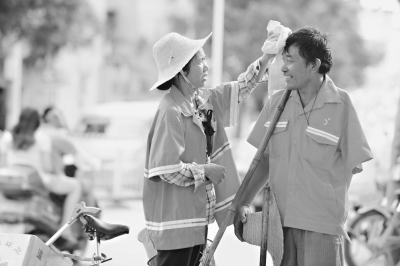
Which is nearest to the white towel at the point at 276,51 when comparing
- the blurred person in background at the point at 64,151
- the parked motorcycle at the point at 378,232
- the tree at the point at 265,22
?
the parked motorcycle at the point at 378,232

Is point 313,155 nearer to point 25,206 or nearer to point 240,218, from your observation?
point 240,218

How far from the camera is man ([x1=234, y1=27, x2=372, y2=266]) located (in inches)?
129

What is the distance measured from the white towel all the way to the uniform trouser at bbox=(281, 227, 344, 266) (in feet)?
2.43

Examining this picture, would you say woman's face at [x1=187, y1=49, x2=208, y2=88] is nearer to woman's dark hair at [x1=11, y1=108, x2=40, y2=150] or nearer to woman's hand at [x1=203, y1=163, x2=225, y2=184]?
woman's hand at [x1=203, y1=163, x2=225, y2=184]

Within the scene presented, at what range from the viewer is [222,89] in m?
3.79

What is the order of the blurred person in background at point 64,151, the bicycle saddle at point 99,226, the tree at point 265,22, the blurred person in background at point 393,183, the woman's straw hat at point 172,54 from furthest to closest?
the tree at point 265,22 < the blurred person in background at point 64,151 < the blurred person in background at point 393,183 < the bicycle saddle at point 99,226 < the woman's straw hat at point 172,54

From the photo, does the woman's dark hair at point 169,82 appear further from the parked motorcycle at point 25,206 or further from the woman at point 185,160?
the parked motorcycle at point 25,206

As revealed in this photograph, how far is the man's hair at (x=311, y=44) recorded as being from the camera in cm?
331

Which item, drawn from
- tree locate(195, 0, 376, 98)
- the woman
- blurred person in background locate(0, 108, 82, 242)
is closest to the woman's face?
the woman

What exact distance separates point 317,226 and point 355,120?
524 mm

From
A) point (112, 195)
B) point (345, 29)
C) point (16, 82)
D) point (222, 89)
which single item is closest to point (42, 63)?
point (16, 82)

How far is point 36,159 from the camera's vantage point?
723 centimetres

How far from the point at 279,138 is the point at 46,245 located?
1.25 meters

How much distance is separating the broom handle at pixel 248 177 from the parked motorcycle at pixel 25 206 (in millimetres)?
3792
